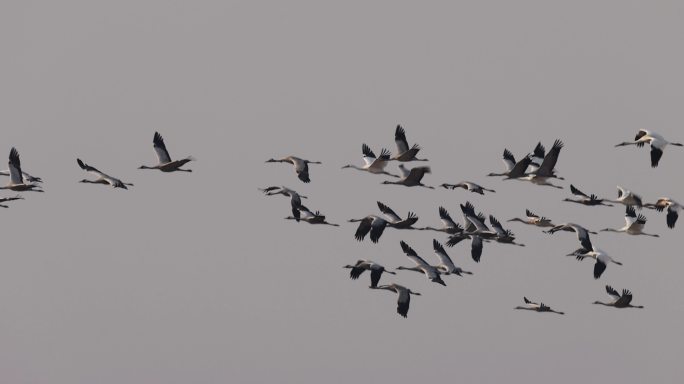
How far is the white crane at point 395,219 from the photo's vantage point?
73.9 meters

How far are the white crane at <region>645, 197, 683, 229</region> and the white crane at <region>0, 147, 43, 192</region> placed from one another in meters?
23.2

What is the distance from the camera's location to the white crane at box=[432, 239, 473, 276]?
7894cm

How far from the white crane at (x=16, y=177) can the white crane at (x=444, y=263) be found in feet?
53.3

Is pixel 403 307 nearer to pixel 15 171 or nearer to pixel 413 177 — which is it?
pixel 413 177

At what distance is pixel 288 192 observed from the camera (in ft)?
257

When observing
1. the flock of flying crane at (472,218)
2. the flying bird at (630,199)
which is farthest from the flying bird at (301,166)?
the flying bird at (630,199)

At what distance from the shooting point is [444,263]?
8025 cm

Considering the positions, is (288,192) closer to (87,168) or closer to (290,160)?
(290,160)

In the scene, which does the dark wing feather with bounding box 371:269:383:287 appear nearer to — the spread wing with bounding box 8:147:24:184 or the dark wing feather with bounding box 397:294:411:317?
the dark wing feather with bounding box 397:294:411:317

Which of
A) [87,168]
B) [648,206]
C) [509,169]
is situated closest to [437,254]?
[509,169]

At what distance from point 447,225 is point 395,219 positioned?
12.9 ft

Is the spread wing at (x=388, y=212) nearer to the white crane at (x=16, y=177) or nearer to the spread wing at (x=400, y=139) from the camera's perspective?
the spread wing at (x=400, y=139)

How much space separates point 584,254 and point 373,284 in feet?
27.6

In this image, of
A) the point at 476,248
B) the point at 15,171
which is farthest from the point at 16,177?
the point at 476,248
